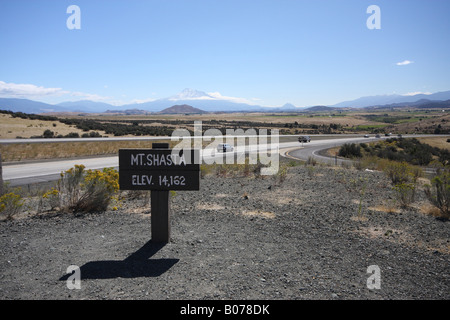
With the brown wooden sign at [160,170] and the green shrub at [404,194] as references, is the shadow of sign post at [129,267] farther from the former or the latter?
the green shrub at [404,194]

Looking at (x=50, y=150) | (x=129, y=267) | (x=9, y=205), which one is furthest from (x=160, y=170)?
(x=50, y=150)

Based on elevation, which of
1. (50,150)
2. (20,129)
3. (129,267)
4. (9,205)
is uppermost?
(20,129)

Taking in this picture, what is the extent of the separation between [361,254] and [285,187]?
6.12 meters

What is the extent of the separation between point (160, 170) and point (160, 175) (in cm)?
9

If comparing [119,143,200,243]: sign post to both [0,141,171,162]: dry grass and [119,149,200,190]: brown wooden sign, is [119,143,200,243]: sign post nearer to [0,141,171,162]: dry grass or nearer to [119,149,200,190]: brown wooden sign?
[119,149,200,190]: brown wooden sign

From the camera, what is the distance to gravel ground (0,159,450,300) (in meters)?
4.41

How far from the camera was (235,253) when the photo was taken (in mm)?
5660

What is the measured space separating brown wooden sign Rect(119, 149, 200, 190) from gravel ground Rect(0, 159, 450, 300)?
42.9 inches

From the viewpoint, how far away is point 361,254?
5680 millimetres

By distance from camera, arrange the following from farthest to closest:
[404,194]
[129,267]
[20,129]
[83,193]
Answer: [20,129] < [404,194] < [83,193] < [129,267]

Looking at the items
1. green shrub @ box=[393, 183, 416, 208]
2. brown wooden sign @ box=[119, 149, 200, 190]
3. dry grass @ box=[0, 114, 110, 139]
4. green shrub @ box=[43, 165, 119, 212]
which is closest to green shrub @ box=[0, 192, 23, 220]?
green shrub @ box=[43, 165, 119, 212]

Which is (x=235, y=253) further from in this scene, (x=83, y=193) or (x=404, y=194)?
(x=404, y=194)
